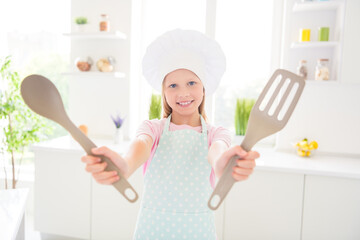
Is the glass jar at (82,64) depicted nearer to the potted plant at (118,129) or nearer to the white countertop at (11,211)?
the potted plant at (118,129)

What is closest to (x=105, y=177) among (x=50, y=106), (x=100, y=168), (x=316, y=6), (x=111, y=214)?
(x=100, y=168)

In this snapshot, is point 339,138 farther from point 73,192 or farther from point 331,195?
point 73,192

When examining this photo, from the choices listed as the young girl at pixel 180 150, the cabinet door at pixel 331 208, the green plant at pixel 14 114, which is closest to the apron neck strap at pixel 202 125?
the young girl at pixel 180 150

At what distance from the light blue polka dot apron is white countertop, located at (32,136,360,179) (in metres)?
0.99

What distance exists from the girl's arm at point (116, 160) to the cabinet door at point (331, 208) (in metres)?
1.33

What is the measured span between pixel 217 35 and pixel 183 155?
1.80m

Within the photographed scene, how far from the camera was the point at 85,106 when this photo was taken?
2656mm

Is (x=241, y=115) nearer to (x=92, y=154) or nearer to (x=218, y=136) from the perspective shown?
(x=218, y=136)

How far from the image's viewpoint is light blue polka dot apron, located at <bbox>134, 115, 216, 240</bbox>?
0.94 metres

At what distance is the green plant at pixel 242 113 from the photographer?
2.33m

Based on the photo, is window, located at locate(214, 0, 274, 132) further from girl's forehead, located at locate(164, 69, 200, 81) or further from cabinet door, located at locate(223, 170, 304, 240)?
girl's forehead, located at locate(164, 69, 200, 81)

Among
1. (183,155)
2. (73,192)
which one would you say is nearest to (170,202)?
(183,155)

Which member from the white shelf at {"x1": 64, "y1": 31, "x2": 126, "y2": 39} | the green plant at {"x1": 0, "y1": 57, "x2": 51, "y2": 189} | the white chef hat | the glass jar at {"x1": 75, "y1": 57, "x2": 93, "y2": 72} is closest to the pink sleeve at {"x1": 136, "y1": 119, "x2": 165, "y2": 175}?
the white chef hat

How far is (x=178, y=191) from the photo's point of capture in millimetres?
939
